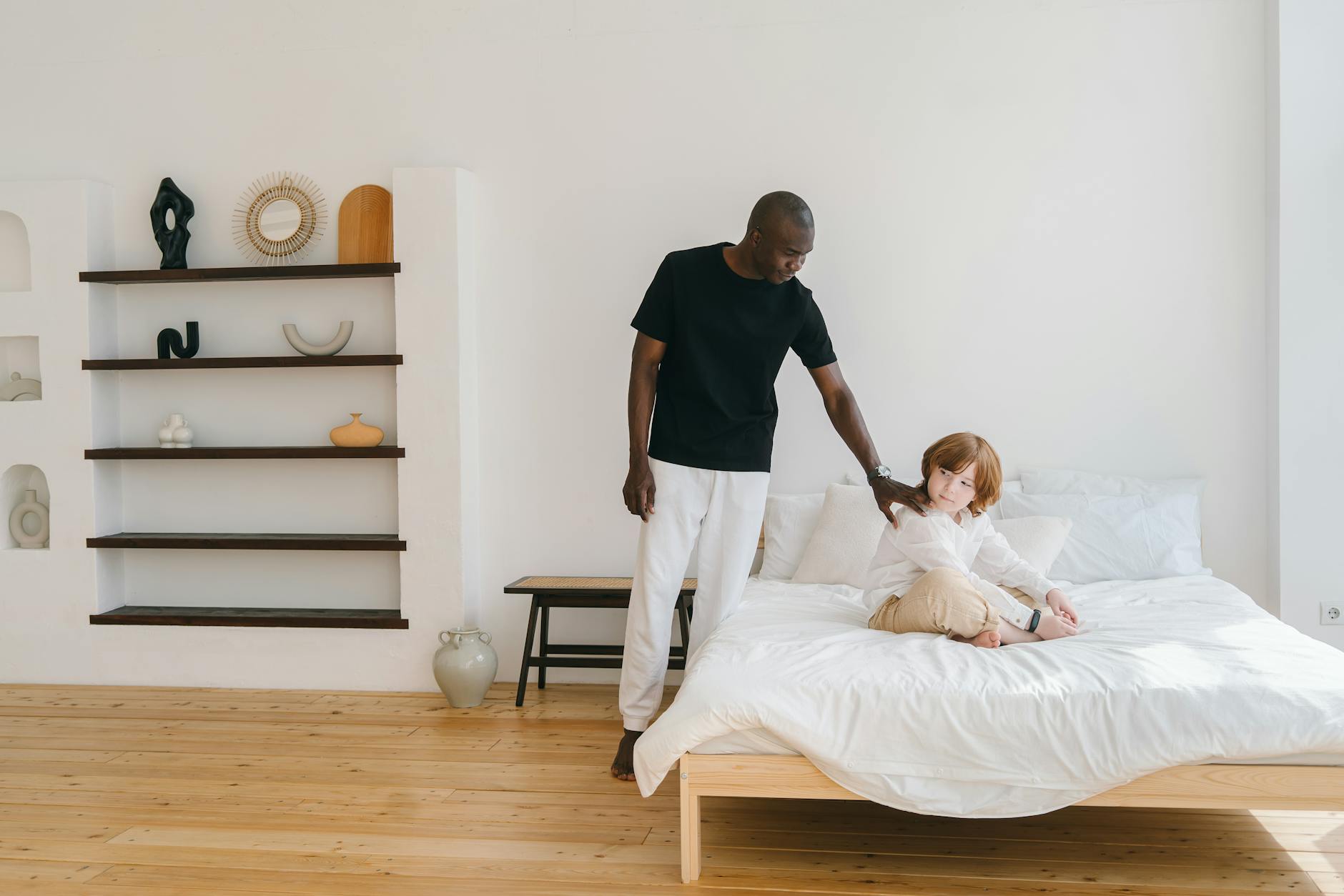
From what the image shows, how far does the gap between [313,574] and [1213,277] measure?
3.66 metres

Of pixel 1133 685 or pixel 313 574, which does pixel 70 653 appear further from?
pixel 1133 685

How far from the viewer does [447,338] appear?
4.02 meters

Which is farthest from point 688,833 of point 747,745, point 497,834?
point 497,834

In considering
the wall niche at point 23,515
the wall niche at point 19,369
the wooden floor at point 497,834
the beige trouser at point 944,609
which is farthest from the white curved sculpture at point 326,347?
the beige trouser at point 944,609

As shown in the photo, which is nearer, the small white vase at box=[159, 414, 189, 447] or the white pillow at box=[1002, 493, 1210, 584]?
the white pillow at box=[1002, 493, 1210, 584]

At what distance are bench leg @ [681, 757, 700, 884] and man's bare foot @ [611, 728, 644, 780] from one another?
2.20 ft

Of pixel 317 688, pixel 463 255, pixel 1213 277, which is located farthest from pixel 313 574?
pixel 1213 277

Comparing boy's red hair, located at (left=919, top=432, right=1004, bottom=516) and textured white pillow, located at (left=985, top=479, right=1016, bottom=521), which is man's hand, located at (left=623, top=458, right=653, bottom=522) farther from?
textured white pillow, located at (left=985, top=479, right=1016, bottom=521)

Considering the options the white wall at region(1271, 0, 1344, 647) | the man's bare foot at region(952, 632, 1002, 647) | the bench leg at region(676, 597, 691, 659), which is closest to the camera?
the man's bare foot at region(952, 632, 1002, 647)

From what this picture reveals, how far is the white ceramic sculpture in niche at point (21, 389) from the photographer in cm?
437

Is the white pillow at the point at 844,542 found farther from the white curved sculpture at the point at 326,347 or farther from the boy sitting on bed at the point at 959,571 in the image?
the white curved sculpture at the point at 326,347

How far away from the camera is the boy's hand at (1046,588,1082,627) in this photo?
106 inches

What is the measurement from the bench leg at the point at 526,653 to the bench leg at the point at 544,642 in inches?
1.8

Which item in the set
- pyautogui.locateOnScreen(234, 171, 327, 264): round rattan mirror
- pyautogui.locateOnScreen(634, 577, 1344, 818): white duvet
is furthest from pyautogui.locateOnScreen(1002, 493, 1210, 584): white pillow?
pyautogui.locateOnScreen(234, 171, 327, 264): round rattan mirror
